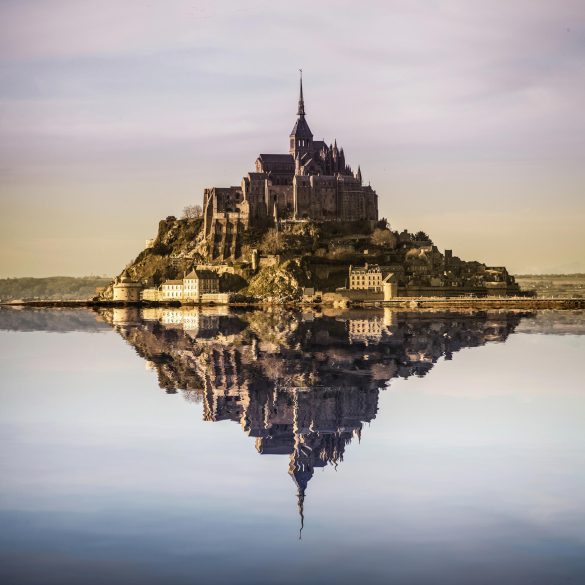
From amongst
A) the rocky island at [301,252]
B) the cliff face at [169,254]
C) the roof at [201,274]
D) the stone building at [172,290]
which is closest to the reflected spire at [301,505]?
the rocky island at [301,252]

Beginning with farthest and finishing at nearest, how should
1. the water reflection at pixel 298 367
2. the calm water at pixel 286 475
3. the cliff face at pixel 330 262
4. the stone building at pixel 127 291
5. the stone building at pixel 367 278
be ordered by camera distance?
the stone building at pixel 127 291 → the cliff face at pixel 330 262 → the stone building at pixel 367 278 → the water reflection at pixel 298 367 → the calm water at pixel 286 475

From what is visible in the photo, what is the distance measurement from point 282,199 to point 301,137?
515 inches

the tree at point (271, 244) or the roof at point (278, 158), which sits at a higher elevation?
the roof at point (278, 158)

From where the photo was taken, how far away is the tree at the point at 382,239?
160m

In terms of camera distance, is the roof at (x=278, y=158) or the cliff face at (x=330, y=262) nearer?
the cliff face at (x=330, y=262)

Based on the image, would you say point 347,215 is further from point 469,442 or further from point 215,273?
point 469,442

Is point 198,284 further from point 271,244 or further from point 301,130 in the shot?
point 301,130

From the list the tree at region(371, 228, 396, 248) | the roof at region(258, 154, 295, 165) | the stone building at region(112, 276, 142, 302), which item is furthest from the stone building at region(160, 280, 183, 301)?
the tree at region(371, 228, 396, 248)

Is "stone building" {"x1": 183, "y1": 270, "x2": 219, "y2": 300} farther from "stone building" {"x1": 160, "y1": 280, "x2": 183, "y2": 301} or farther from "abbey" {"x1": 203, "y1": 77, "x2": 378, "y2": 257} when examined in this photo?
"abbey" {"x1": 203, "y1": 77, "x2": 378, "y2": 257}

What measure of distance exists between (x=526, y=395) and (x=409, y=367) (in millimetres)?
11345

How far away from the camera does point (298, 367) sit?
4906 cm

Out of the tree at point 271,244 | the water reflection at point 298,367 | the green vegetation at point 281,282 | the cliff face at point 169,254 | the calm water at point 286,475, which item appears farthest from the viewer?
the cliff face at point 169,254

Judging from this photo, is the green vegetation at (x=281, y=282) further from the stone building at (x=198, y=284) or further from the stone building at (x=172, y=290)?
the stone building at (x=172, y=290)

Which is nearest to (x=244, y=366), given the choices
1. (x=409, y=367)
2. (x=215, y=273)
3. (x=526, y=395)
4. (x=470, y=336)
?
(x=409, y=367)
